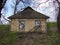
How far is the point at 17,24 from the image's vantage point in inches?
1494

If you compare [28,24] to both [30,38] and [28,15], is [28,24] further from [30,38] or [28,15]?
[30,38]

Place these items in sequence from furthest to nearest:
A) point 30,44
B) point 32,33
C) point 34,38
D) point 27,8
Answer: point 27,8
point 32,33
point 34,38
point 30,44

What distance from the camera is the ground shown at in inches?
1277

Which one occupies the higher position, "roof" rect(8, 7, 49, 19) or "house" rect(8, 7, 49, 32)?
"roof" rect(8, 7, 49, 19)

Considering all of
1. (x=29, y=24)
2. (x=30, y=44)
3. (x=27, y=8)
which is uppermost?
(x=27, y=8)

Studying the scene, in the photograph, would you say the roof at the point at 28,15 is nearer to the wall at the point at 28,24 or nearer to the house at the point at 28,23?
the house at the point at 28,23

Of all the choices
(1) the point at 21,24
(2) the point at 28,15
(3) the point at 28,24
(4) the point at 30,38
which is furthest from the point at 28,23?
(4) the point at 30,38

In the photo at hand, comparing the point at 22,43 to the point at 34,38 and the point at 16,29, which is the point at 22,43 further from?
the point at 16,29

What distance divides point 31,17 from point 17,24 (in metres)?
2.65

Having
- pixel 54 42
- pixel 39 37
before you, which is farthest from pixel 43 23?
pixel 54 42

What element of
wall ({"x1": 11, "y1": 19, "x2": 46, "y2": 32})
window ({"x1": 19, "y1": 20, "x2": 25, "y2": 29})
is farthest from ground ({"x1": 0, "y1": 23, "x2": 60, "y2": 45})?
window ({"x1": 19, "y1": 20, "x2": 25, "y2": 29})

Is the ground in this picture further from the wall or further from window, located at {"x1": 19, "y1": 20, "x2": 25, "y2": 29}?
window, located at {"x1": 19, "y1": 20, "x2": 25, "y2": 29}

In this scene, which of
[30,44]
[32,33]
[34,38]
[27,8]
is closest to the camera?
[30,44]

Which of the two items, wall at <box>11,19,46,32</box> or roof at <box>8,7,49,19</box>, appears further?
roof at <box>8,7,49,19</box>
